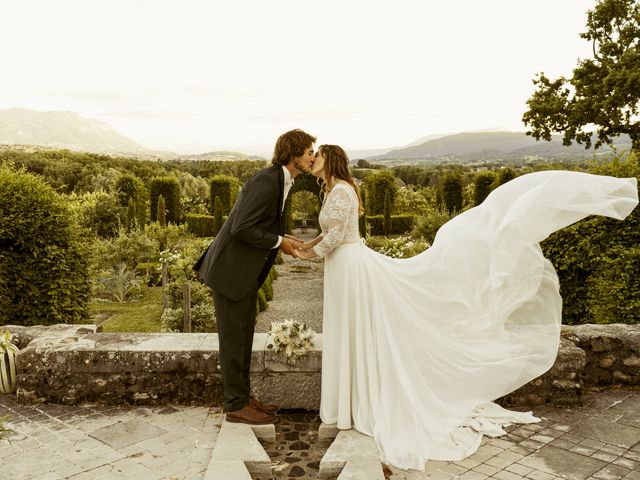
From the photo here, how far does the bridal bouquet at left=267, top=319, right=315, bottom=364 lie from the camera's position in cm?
420

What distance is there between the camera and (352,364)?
384 cm

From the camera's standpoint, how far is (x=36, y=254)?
7262 millimetres

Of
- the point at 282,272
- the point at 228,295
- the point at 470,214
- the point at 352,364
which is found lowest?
the point at 282,272

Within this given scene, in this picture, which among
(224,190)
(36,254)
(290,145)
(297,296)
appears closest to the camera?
(290,145)

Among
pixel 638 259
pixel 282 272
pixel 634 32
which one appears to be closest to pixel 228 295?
pixel 638 259

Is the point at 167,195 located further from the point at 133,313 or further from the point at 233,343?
the point at 233,343

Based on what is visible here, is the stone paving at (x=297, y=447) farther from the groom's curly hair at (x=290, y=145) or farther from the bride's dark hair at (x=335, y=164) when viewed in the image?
the groom's curly hair at (x=290, y=145)

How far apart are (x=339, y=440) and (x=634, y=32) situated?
23056 millimetres

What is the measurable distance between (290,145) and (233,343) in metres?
1.41

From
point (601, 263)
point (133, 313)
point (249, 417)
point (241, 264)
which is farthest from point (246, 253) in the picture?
point (133, 313)

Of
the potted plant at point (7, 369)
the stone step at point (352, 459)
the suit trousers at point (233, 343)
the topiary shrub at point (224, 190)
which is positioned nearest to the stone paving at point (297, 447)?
the stone step at point (352, 459)

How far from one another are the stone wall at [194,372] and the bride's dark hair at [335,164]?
132 cm

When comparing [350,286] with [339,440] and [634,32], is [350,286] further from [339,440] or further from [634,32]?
[634,32]

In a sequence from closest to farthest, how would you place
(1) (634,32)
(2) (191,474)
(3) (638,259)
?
1. (2) (191,474)
2. (3) (638,259)
3. (1) (634,32)
